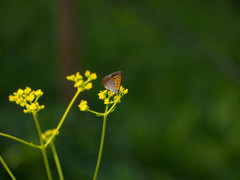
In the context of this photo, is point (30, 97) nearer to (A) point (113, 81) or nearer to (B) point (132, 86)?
(A) point (113, 81)

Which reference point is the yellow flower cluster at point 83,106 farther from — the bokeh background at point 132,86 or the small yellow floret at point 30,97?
the bokeh background at point 132,86

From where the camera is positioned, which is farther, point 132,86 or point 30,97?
point 132,86

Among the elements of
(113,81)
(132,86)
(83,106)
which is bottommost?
(83,106)

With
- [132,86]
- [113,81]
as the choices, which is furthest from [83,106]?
[132,86]

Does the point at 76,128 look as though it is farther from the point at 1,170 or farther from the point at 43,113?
the point at 1,170

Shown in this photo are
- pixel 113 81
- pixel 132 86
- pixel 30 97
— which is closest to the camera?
pixel 30 97

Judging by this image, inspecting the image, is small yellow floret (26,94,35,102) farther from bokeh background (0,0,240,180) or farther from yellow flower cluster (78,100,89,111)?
bokeh background (0,0,240,180)

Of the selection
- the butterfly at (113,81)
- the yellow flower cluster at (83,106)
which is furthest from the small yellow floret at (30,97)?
the butterfly at (113,81)

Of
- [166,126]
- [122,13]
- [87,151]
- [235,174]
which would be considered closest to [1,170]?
[87,151]
